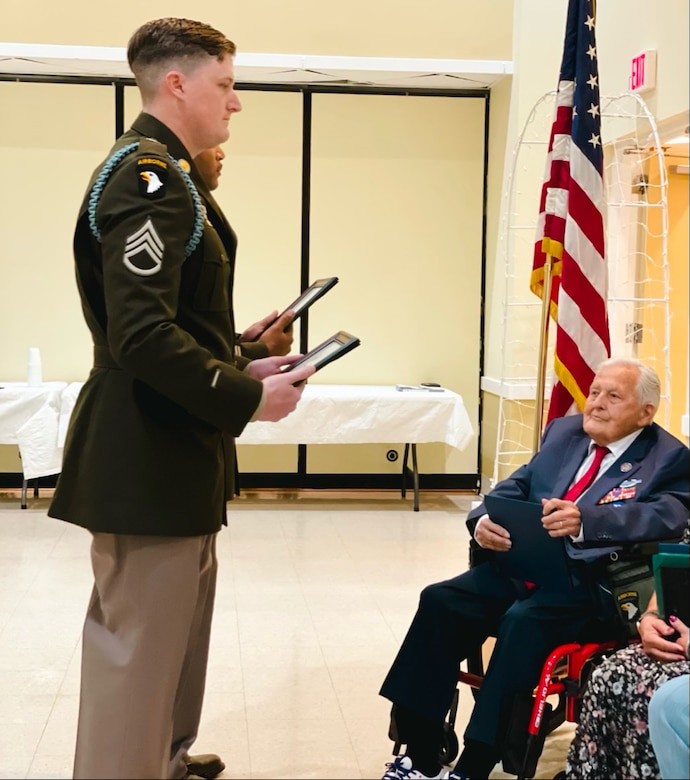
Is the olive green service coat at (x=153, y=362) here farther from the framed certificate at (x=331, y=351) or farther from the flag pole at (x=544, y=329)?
the flag pole at (x=544, y=329)

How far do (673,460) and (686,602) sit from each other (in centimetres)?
49

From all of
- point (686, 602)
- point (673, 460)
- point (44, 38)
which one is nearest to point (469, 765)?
point (686, 602)

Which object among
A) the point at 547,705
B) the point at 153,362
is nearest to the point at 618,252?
the point at 547,705

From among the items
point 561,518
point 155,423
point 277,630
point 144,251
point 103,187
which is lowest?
point 277,630

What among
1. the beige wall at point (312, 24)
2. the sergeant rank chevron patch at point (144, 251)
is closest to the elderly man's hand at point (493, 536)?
the sergeant rank chevron patch at point (144, 251)

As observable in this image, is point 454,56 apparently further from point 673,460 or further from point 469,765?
point 469,765

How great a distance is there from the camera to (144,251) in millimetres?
1959

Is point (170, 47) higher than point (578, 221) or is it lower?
higher

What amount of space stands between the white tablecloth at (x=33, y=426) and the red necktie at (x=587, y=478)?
4091 millimetres

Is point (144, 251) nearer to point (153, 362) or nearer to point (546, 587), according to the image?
point (153, 362)

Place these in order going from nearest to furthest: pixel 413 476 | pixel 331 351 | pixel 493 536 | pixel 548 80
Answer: pixel 331 351, pixel 493 536, pixel 548 80, pixel 413 476

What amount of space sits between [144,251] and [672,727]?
1.41 metres

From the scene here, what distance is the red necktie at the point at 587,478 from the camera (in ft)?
9.06

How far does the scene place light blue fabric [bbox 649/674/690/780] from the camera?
2.07 meters
